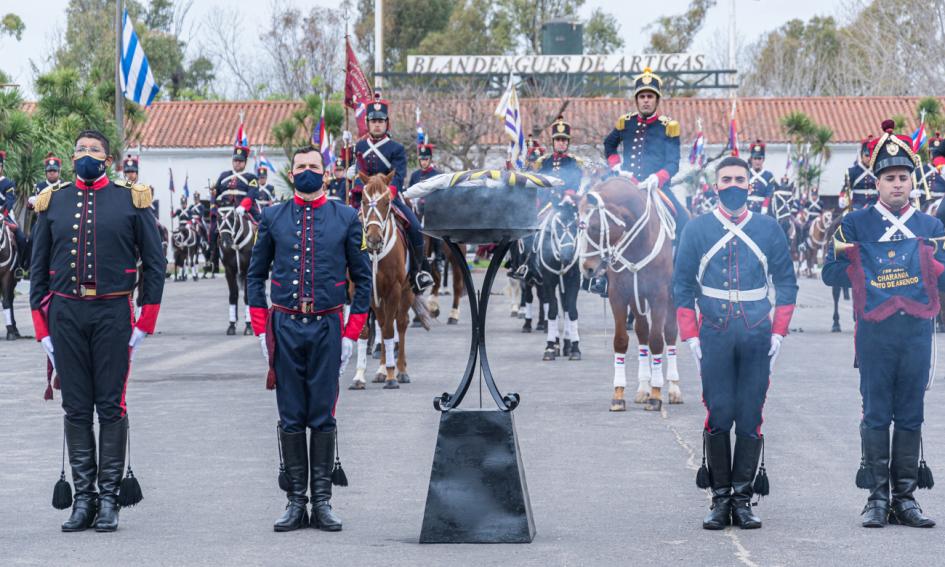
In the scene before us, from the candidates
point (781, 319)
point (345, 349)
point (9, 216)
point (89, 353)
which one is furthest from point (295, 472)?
point (9, 216)

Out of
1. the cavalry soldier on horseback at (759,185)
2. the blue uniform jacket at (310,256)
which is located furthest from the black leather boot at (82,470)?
the cavalry soldier on horseback at (759,185)

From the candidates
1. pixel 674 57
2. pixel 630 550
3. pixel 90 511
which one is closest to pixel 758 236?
pixel 630 550

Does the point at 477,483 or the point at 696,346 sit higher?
the point at 696,346

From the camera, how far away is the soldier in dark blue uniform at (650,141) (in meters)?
13.5

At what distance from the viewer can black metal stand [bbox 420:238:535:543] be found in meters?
7.77

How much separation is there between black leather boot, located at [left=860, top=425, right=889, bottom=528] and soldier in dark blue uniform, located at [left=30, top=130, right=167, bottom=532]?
12.9 ft

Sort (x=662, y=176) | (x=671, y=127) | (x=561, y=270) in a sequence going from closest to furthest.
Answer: (x=662, y=176)
(x=671, y=127)
(x=561, y=270)

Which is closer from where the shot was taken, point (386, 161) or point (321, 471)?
point (321, 471)

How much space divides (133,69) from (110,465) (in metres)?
22.1

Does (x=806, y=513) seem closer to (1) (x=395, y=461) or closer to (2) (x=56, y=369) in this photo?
(1) (x=395, y=461)

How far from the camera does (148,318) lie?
27.3ft

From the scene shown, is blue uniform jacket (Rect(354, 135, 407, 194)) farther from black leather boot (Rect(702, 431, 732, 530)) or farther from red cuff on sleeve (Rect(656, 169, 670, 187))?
black leather boot (Rect(702, 431, 732, 530))

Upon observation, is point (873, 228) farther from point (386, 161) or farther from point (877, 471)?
point (386, 161)

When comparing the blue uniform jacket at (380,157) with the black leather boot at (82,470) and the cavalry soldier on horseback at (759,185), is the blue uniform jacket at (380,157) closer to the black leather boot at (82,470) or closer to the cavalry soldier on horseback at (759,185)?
the black leather boot at (82,470)
